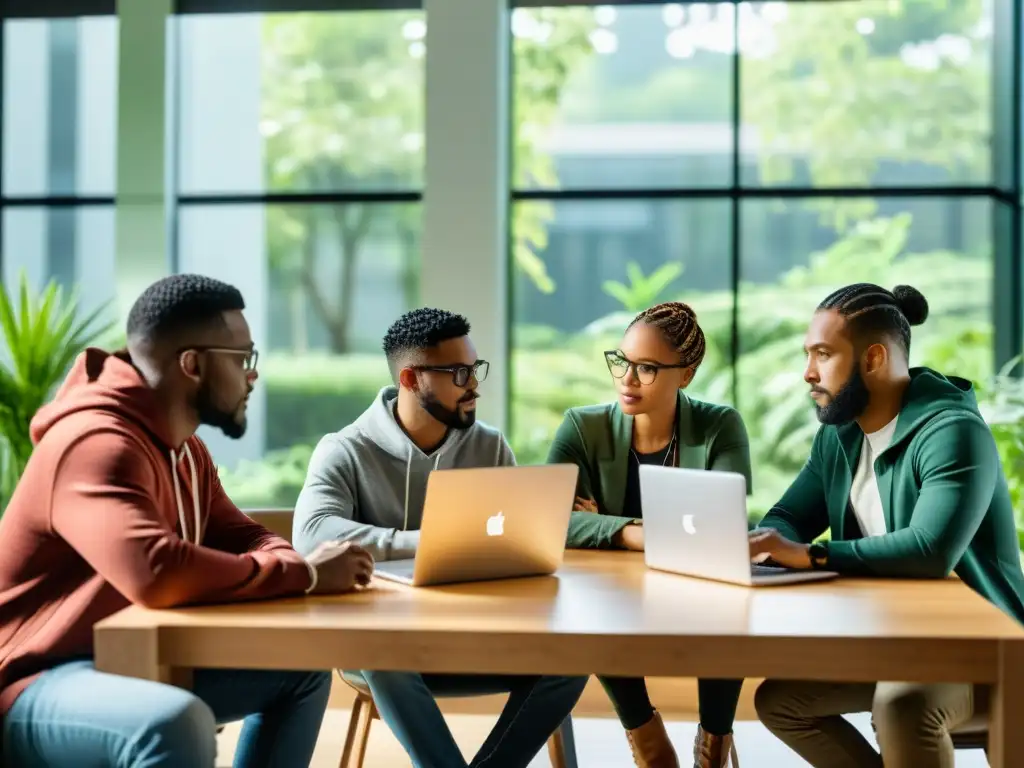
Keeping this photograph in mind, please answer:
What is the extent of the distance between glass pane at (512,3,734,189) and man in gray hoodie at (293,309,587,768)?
2.86 meters

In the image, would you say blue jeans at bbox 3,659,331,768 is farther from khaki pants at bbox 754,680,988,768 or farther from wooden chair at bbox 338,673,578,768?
khaki pants at bbox 754,680,988,768

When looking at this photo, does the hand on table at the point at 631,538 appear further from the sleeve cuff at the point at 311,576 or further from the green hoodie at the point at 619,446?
the sleeve cuff at the point at 311,576

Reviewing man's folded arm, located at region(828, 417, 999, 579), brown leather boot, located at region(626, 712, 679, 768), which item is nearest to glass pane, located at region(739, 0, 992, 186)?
man's folded arm, located at region(828, 417, 999, 579)

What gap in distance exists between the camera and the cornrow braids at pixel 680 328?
3154mm

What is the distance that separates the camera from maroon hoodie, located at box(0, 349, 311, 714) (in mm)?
2074

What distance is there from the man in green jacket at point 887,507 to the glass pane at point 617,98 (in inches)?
116

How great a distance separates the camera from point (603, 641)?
1.95m

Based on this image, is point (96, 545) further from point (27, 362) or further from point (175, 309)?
point (27, 362)

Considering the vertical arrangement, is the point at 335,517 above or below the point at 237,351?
below

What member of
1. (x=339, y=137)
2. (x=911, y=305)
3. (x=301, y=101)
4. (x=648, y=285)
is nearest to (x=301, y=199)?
(x=339, y=137)

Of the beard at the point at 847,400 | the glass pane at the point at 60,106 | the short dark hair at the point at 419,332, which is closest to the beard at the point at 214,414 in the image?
the short dark hair at the point at 419,332

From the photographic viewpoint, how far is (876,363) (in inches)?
107

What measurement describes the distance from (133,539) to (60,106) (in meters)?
4.64

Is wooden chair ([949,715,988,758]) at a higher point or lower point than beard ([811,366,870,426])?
lower
